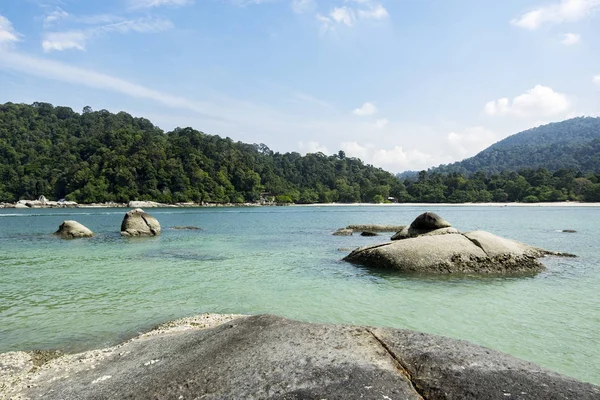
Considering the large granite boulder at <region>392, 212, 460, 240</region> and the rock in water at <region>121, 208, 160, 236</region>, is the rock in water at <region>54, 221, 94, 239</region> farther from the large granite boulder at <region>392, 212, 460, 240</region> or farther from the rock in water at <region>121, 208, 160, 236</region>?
the large granite boulder at <region>392, 212, 460, 240</region>

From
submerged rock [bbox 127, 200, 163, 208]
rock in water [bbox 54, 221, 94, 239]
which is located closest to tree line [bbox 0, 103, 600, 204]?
submerged rock [bbox 127, 200, 163, 208]

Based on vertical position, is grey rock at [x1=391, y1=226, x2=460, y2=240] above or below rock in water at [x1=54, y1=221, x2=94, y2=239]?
above

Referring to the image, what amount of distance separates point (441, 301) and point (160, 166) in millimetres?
140281

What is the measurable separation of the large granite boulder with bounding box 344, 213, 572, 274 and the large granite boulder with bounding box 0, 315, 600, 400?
10.5m

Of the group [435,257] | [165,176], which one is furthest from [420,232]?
[165,176]

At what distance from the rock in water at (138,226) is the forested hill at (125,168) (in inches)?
4017

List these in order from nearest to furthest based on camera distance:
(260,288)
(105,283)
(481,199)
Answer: (260,288)
(105,283)
(481,199)

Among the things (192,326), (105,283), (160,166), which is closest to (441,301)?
(192,326)

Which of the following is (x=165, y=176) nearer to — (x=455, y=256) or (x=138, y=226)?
(x=138, y=226)

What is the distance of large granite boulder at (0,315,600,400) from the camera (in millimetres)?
4391

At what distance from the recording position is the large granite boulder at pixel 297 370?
4.39 metres

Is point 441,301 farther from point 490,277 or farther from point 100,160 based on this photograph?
point 100,160

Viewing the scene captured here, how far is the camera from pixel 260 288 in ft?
47.8

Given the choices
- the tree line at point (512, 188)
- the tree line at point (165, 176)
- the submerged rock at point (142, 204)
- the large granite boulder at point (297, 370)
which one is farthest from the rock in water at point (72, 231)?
the tree line at point (512, 188)
